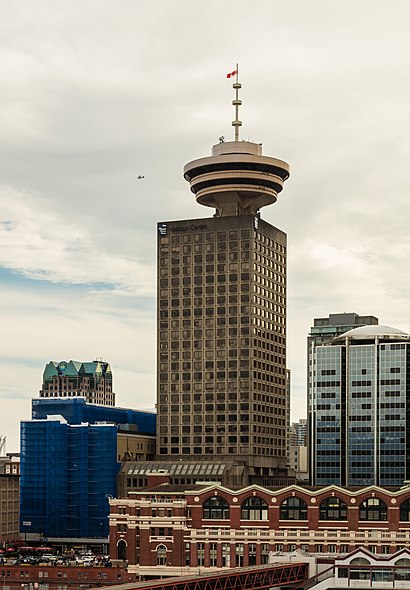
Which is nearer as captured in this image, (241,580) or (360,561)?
(241,580)

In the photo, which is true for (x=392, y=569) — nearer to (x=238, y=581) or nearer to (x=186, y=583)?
(x=238, y=581)

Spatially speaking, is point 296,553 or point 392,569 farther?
point 296,553

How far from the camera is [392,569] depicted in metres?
178

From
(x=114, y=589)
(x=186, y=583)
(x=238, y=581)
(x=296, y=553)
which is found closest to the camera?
(x=114, y=589)

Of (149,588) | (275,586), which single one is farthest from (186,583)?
(275,586)

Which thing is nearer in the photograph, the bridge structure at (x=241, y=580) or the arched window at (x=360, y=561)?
the bridge structure at (x=241, y=580)

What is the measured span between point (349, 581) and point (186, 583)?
36.5 m

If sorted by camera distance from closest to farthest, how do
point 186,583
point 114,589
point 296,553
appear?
point 114,589 < point 186,583 < point 296,553

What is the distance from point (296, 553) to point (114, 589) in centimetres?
6840

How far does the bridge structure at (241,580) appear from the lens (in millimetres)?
144062

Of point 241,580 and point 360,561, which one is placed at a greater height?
point 360,561

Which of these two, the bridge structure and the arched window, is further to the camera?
the arched window

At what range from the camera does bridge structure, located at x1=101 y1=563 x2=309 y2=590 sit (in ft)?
473

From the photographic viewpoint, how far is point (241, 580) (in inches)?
6718
